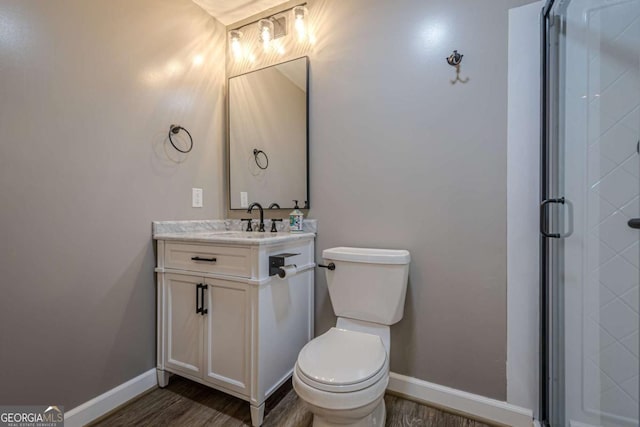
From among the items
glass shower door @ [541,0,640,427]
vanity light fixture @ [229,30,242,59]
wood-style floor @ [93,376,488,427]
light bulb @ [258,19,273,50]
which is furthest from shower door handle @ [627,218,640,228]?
vanity light fixture @ [229,30,242,59]

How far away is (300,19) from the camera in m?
1.75

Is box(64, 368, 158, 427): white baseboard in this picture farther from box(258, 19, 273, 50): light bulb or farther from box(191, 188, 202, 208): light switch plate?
box(258, 19, 273, 50): light bulb

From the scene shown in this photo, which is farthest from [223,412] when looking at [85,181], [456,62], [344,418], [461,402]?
[456,62]

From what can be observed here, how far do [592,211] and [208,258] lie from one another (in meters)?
1.65

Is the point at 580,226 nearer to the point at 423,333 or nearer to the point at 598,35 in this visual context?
the point at 598,35

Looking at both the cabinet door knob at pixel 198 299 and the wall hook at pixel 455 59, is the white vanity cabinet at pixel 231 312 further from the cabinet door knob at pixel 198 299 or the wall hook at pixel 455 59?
the wall hook at pixel 455 59

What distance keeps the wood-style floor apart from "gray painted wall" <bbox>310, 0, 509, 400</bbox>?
166 mm

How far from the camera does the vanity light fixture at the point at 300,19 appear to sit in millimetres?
1745

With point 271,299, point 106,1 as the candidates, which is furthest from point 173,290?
point 106,1

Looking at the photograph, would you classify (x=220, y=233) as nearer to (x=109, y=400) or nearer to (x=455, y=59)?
(x=109, y=400)

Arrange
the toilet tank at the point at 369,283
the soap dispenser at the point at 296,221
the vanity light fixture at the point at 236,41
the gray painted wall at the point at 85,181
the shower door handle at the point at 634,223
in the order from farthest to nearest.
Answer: the vanity light fixture at the point at 236,41
the soap dispenser at the point at 296,221
the toilet tank at the point at 369,283
the gray painted wall at the point at 85,181
the shower door handle at the point at 634,223

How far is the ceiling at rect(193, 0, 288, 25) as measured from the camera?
185 centimetres

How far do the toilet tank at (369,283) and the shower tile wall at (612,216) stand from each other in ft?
2.32

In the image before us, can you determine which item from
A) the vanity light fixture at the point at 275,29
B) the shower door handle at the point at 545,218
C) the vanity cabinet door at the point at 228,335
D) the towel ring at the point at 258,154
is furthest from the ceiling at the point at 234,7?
the shower door handle at the point at 545,218
